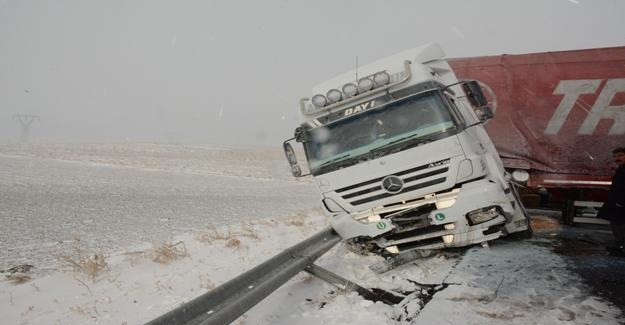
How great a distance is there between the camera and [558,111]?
Result: 6.96 meters

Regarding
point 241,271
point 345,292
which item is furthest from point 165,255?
point 345,292

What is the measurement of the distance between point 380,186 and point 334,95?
152 cm

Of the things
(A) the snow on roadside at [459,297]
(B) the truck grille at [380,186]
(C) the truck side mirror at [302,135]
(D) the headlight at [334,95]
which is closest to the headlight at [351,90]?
(D) the headlight at [334,95]

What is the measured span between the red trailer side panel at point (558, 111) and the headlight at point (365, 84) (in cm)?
349

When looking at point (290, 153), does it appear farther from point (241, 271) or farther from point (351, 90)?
point (241, 271)

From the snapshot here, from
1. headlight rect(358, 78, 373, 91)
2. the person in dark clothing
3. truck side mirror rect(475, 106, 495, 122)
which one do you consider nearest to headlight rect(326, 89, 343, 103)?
headlight rect(358, 78, 373, 91)

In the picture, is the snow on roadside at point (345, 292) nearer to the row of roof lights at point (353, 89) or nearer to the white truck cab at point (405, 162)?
the white truck cab at point (405, 162)

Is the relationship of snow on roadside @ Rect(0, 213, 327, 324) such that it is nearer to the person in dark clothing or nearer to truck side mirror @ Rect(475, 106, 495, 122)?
truck side mirror @ Rect(475, 106, 495, 122)

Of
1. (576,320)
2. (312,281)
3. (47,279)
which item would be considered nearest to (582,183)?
(576,320)

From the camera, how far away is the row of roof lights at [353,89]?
5293 millimetres

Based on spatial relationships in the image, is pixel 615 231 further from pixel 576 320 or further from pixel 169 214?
pixel 169 214

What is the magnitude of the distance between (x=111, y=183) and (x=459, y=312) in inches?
582

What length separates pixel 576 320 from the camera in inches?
116

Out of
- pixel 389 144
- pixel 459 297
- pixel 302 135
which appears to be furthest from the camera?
pixel 302 135
